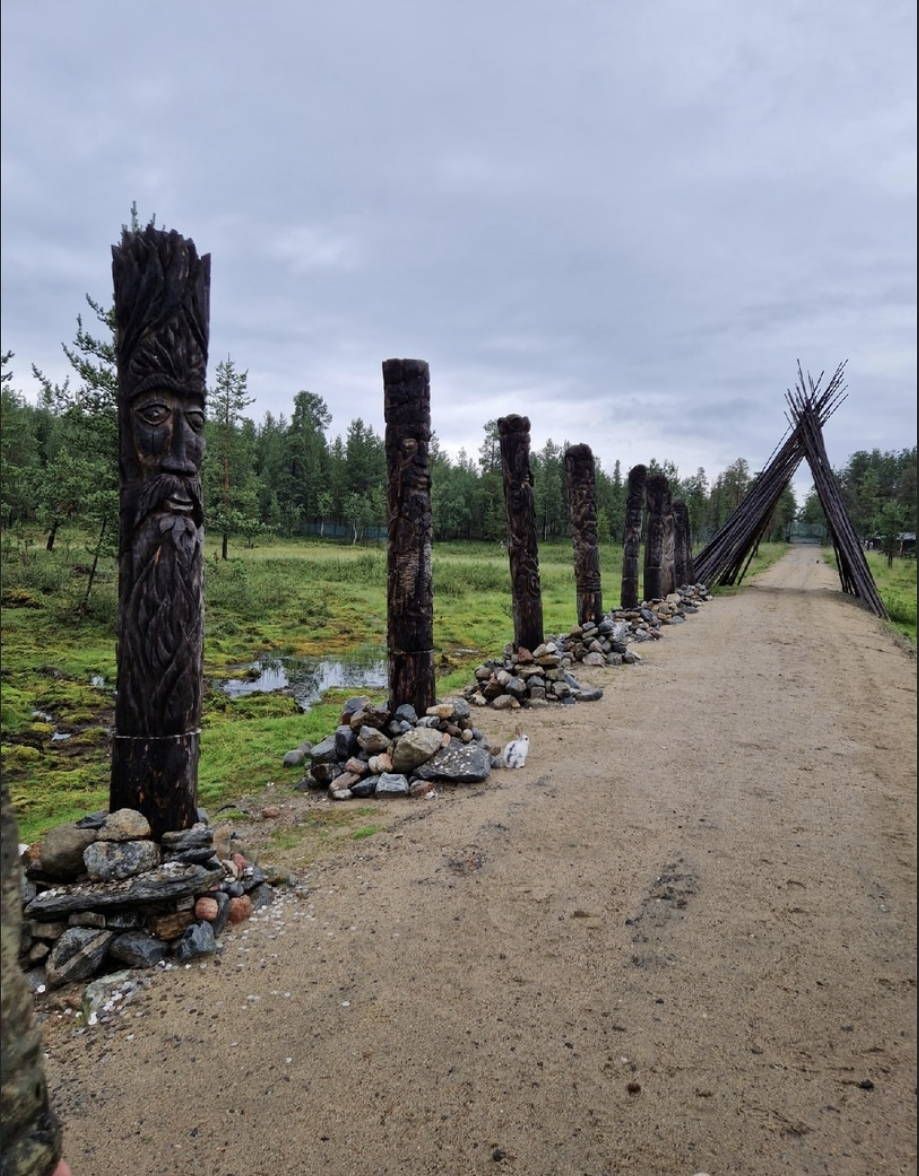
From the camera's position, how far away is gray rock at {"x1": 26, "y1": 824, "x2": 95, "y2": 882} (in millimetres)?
3971

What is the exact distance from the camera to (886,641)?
48.4ft

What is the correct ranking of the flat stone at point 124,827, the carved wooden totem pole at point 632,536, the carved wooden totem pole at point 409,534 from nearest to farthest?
1. the flat stone at point 124,827
2. the carved wooden totem pole at point 409,534
3. the carved wooden totem pole at point 632,536

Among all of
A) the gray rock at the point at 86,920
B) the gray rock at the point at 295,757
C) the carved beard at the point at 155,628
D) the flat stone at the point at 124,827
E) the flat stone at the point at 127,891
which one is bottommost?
the gray rock at the point at 295,757

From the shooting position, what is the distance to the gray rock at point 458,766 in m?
6.37

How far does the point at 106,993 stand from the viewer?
351cm

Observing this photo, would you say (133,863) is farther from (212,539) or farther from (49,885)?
(212,539)

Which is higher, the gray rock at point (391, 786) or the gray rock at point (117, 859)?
the gray rock at point (117, 859)

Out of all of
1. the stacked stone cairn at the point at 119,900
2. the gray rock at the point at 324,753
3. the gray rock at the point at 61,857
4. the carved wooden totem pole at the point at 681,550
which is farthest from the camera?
the carved wooden totem pole at the point at 681,550

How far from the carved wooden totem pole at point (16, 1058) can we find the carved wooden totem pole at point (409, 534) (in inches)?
211

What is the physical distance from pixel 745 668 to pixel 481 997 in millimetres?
9145

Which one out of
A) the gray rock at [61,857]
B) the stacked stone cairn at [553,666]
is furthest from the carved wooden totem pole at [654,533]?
the gray rock at [61,857]

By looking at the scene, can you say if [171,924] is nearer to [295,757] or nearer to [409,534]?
[295,757]

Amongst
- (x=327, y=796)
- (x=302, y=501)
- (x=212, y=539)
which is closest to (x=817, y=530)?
(x=302, y=501)

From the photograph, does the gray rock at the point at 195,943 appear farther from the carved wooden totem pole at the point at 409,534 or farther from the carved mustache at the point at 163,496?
the carved wooden totem pole at the point at 409,534
